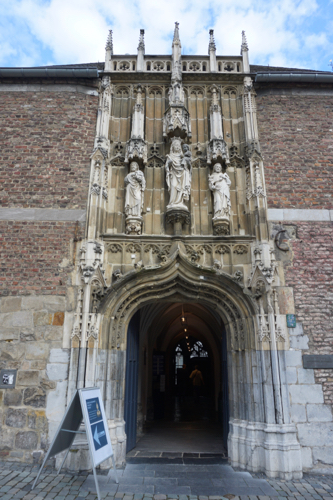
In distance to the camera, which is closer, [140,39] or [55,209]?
[55,209]

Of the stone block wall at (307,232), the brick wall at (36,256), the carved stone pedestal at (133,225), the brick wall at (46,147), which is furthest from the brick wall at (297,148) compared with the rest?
the brick wall at (36,256)

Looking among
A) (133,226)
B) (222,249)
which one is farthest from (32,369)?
(222,249)

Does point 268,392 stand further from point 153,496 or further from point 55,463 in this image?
point 55,463

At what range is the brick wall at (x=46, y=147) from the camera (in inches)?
291

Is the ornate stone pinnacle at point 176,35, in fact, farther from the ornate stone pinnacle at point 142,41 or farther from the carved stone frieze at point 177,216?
the carved stone frieze at point 177,216

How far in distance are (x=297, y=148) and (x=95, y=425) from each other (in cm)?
698

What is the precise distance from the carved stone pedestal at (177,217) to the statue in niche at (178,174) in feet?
0.29

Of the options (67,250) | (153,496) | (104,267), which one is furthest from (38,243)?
(153,496)

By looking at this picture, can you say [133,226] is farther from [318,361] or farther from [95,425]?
[318,361]

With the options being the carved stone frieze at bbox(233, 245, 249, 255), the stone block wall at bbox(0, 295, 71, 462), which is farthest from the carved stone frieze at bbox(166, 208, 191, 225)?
the stone block wall at bbox(0, 295, 71, 462)

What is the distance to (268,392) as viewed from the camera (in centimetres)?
611

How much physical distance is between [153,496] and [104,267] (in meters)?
3.94

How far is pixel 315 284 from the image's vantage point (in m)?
6.83

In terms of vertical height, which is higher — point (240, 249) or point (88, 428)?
point (240, 249)
